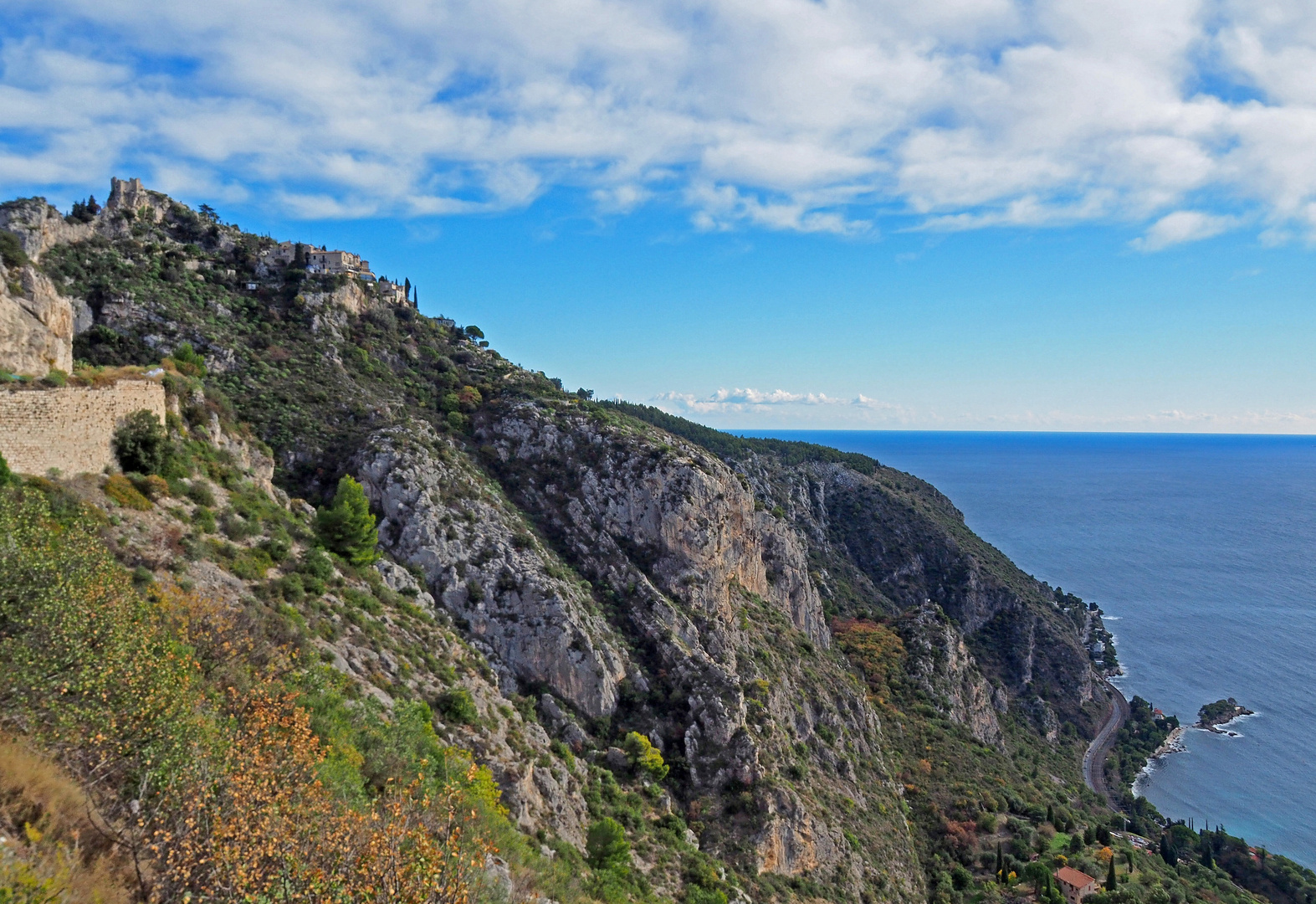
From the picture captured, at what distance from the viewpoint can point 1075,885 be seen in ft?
145

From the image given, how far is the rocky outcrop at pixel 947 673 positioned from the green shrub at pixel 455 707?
5561 centimetres

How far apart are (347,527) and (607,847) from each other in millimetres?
18151

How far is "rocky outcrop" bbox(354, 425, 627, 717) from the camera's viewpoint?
→ 36500 mm

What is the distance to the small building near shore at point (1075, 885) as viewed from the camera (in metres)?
44.0

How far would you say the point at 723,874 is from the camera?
29703 millimetres

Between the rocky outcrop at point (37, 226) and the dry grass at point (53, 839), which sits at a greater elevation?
the rocky outcrop at point (37, 226)

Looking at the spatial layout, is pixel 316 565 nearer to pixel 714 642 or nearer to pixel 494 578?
pixel 494 578

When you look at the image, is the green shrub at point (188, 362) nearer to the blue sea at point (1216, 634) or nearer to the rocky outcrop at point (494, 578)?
the rocky outcrop at point (494, 578)

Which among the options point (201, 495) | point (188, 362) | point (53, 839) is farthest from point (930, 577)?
point (53, 839)

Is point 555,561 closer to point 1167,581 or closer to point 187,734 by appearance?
point 187,734

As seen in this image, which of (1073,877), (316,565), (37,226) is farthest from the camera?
(1073,877)

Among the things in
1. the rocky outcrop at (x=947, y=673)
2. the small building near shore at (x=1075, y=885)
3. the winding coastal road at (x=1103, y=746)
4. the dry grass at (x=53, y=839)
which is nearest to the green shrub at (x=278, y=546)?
the dry grass at (x=53, y=839)

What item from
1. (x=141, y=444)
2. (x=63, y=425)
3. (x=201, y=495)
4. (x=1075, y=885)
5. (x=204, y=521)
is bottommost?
(x=1075, y=885)

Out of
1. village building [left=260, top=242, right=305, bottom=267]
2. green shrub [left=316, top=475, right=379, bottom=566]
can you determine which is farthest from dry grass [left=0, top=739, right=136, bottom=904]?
village building [left=260, top=242, right=305, bottom=267]
